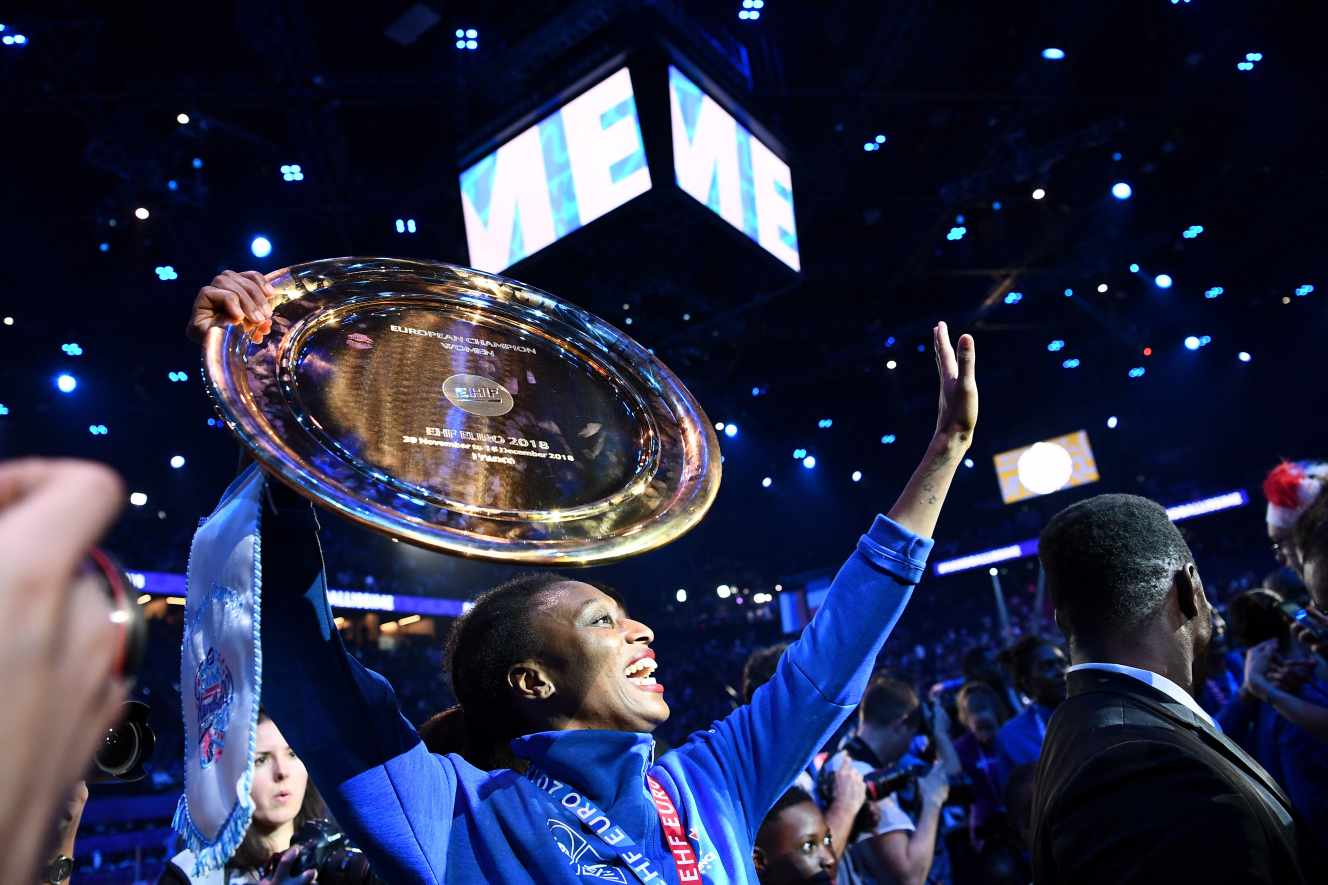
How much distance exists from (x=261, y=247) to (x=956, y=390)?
9720 mm

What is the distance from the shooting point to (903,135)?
9.87 metres

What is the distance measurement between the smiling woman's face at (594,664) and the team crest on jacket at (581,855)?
0.25m

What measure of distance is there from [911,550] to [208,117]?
8.59 m

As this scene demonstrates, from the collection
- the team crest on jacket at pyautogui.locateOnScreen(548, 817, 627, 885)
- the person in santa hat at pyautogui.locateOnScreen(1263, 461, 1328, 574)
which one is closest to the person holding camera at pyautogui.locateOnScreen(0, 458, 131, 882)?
the team crest on jacket at pyautogui.locateOnScreen(548, 817, 627, 885)

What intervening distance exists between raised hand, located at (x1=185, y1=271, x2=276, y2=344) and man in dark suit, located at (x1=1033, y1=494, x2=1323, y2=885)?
1461 millimetres

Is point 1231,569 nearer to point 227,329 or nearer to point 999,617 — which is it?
point 999,617

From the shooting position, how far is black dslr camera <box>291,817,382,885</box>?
1759 millimetres

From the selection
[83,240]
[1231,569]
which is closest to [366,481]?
[83,240]

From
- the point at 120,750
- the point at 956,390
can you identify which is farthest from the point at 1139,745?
the point at 120,750

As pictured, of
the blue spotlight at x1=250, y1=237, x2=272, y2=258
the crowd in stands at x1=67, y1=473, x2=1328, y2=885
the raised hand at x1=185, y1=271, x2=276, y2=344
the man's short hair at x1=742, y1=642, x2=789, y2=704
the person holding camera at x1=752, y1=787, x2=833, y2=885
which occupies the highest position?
the blue spotlight at x1=250, y1=237, x2=272, y2=258

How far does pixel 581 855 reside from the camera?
4.78 feet

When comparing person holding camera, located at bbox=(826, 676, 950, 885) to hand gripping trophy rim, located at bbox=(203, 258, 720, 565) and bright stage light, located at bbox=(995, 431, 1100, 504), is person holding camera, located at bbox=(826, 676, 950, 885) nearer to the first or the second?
hand gripping trophy rim, located at bbox=(203, 258, 720, 565)

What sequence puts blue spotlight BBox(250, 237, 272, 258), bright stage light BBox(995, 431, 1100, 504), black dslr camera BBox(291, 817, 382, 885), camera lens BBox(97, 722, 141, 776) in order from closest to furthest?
camera lens BBox(97, 722, 141, 776), black dslr camera BBox(291, 817, 382, 885), blue spotlight BBox(250, 237, 272, 258), bright stage light BBox(995, 431, 1100, 504)

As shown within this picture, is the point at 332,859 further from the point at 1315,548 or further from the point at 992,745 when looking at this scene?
the point at 992,745
